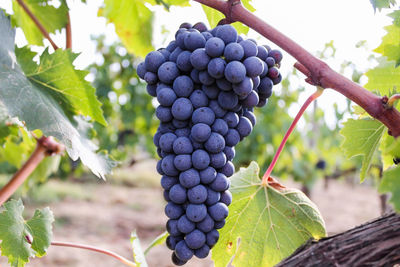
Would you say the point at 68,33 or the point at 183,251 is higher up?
the point at 68,33

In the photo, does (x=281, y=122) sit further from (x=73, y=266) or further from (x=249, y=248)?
(x=249, y=248)

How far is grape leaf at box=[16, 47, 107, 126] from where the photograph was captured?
1.07 meters

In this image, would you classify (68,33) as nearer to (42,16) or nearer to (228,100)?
(42,16)

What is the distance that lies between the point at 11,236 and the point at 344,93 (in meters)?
0.89

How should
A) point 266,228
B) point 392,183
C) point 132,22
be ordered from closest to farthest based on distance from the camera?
point 392,183, point 266,228, point 132,22

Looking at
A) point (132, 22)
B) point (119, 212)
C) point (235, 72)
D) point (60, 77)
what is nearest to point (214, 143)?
point (235, 72)

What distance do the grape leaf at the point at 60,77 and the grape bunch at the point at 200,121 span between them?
13.2 inches

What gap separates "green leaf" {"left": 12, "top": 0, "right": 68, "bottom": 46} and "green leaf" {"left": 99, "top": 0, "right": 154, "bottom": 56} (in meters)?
0.16

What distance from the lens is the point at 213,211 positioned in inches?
30.1

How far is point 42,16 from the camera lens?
148cm

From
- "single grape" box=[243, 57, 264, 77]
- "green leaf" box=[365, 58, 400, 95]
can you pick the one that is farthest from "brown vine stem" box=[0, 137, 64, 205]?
"green leaf" box=[365, 58, 400, 95]

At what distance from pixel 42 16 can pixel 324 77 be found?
3.75ft

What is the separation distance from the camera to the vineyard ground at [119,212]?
514 centimetres

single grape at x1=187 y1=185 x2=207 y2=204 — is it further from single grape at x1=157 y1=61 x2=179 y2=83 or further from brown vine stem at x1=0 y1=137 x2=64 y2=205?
brown vine stem at x1=0 y1=137 x2=64 y2=205
